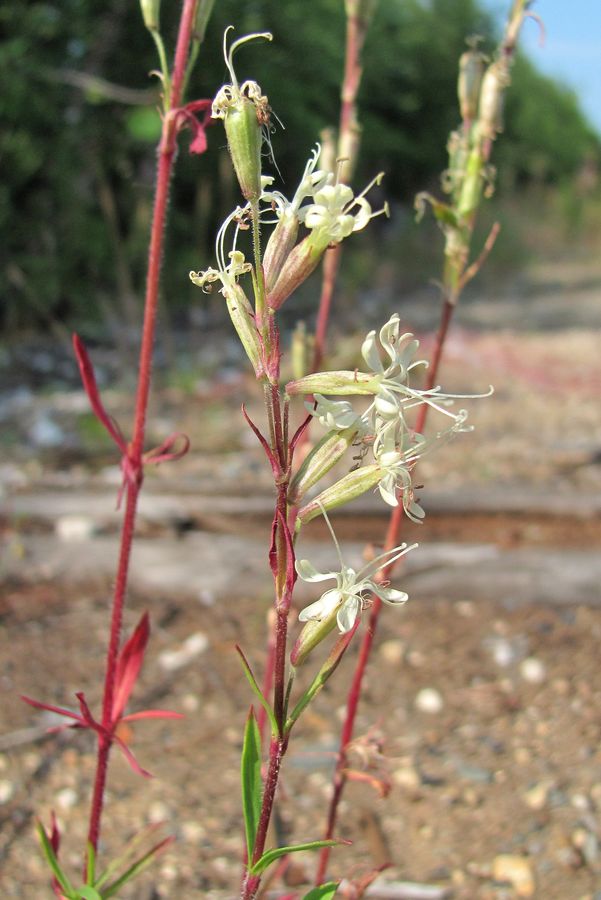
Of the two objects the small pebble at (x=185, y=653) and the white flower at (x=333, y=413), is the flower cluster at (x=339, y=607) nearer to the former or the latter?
the white flower at (x=333, y=413)

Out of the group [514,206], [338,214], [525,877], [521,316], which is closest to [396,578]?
[525,877]

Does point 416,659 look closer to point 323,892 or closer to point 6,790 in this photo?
point 6,790

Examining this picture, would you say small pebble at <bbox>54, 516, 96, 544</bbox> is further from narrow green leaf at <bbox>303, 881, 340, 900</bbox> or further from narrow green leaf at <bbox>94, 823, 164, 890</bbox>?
narrow green leaf at <bbox>303, 881, 340, 900</bbox>

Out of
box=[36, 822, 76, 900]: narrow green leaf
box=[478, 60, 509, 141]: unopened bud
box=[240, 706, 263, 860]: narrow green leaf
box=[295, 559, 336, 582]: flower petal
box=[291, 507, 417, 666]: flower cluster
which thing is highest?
box=[478, 60, 509, 141]: unopened bud

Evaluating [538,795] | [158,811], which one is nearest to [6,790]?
[158,811]

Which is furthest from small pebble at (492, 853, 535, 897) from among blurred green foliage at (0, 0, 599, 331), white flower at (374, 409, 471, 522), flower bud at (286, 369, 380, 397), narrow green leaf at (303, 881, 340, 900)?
blurred green foliage at (0, 0, 599, 331)

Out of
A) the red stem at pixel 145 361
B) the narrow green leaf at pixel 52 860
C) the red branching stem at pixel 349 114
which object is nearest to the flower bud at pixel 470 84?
the red branching stem at pixel 349 114
